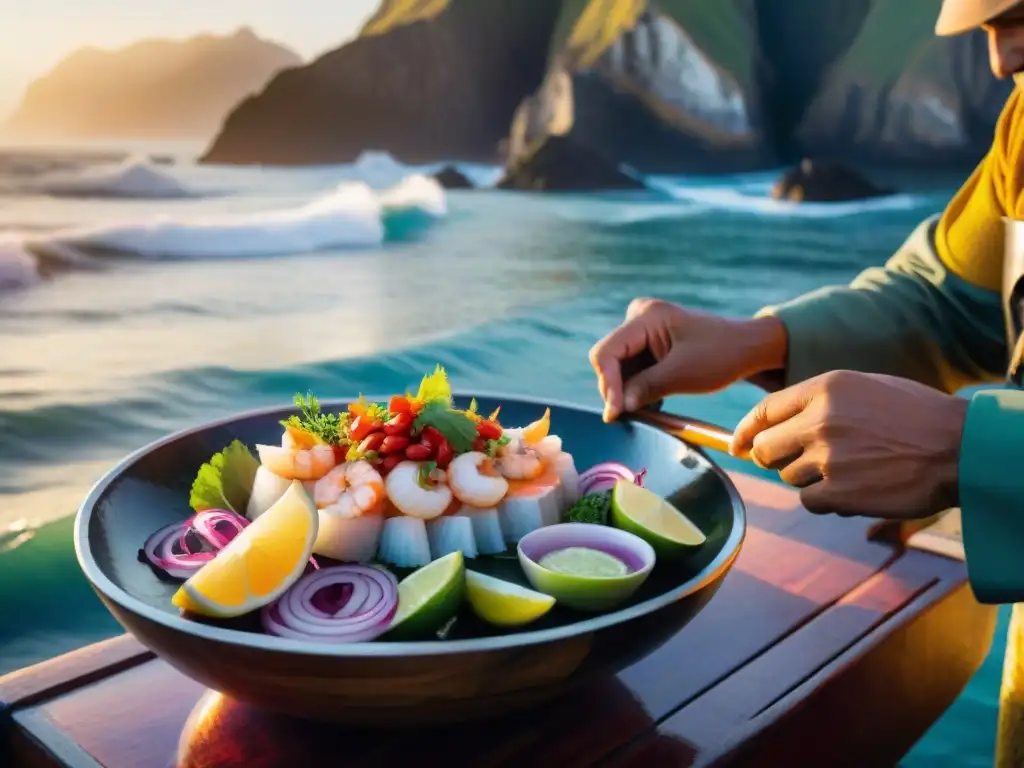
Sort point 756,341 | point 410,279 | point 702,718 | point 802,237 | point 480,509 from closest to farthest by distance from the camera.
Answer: point 702,718
point 480,509
point 756,341
point 410,279
point 802,237

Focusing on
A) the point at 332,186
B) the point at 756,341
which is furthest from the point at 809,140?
the point at 756,341

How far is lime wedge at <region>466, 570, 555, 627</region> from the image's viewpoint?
32.3 inches

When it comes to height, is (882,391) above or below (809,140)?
above

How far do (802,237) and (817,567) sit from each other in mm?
11829

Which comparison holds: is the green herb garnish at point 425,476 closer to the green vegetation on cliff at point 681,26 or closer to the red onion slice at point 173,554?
the red onion slice at point 173,554

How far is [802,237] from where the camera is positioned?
484 inches

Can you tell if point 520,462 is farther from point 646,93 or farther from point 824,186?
point 646,93

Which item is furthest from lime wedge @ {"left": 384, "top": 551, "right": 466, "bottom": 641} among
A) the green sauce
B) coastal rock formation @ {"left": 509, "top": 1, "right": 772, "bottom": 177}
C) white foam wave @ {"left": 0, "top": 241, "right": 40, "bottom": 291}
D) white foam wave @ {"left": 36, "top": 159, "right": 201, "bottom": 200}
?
coastal rock formation @ {"left": 509, "top": 1, "right": 772, "bottom": 177}

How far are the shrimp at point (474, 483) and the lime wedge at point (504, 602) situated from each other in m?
0.22

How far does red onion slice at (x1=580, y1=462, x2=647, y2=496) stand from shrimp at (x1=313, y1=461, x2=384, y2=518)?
0.29 m

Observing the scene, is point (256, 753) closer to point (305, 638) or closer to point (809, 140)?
point (305, 638)

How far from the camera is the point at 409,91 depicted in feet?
62.8

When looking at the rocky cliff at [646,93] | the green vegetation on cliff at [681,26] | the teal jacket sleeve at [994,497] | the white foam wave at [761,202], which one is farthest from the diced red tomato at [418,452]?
the green vegetation on cliff at [681,26]

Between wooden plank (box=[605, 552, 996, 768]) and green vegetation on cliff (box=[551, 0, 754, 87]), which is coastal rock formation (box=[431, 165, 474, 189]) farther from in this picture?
wooden plank (box=[605, 552, 996, 768])
